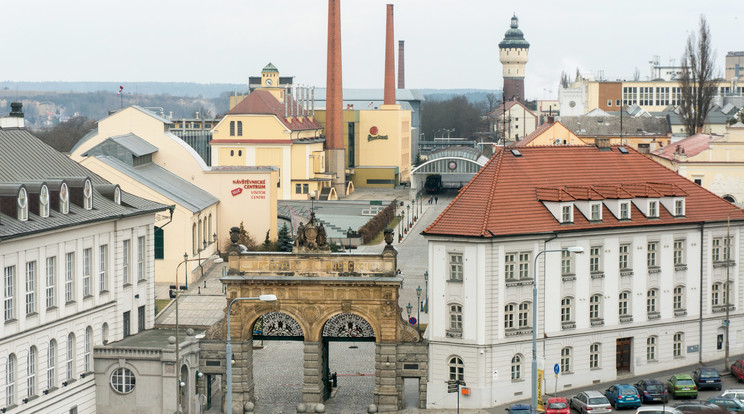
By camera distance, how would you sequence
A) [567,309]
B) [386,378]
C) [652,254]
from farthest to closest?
[652,254] → [567,309] → [386,378]

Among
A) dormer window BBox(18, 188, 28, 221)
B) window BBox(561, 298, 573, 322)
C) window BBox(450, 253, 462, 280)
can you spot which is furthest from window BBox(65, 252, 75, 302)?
window BBox(561, 298, 573, 322)

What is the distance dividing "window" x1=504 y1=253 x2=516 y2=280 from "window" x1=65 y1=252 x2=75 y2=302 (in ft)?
63.7

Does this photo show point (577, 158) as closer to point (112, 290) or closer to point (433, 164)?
point (112, 290)

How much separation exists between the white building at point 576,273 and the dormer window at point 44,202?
17.2 metres

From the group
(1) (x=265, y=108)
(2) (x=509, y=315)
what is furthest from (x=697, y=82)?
(2) (x=509, y=315)

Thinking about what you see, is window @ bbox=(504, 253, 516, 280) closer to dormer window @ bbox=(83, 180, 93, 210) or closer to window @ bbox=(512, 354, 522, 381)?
window @ bbox=(512, 354, 522, 381)

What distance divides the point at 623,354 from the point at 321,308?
16.0 metres

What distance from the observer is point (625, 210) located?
67688 mm

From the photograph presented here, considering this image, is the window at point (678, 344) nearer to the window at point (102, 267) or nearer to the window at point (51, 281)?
the window at point (102, 267)

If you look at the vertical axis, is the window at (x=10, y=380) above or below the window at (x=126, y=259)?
below

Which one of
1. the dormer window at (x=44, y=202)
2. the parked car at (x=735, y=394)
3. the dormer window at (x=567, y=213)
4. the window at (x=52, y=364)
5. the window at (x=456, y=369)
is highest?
the dormer window at (x=44, y=202)

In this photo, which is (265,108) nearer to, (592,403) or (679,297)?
(679,297)

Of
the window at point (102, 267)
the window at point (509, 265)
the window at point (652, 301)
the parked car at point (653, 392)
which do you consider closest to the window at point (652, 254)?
the window at point (652, 301)

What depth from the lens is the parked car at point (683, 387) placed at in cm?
6194
